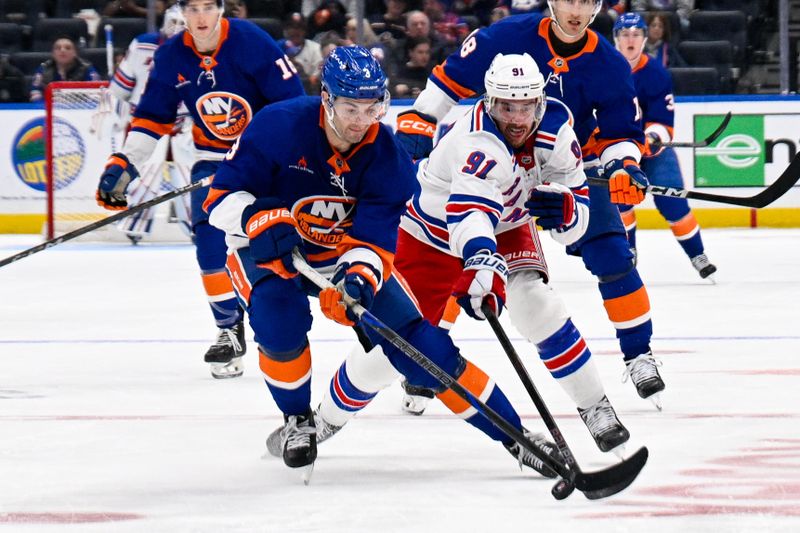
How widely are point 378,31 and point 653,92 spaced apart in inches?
131

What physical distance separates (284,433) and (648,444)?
87 centimetres

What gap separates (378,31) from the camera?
9320 mm

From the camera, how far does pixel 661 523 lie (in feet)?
8.73

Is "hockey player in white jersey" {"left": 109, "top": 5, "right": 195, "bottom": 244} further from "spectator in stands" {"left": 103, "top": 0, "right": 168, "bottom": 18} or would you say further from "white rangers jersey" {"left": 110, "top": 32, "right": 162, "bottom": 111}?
"white rangers jersey" {"left": 110, "top": 32, "right": 162, "bottom": 111}

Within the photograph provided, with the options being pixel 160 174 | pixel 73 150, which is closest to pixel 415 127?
pixel 160 174

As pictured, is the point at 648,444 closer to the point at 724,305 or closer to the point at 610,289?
the point at 610,289

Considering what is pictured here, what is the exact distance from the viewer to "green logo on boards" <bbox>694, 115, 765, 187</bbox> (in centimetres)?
898

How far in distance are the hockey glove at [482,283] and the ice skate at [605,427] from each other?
0.42 m

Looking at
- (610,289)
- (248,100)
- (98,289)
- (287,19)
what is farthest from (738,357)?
(287,19)

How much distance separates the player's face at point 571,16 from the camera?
390cm

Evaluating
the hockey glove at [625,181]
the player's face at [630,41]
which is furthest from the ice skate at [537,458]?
the player's face at [630,41]

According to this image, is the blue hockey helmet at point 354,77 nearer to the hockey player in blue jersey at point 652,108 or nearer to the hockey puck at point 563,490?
the hockey puck at point 563,490

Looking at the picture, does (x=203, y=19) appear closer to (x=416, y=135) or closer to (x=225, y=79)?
(x=225, y=79)

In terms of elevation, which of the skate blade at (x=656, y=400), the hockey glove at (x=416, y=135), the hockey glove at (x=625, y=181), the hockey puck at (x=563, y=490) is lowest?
the skate blade at (x=656, y=400)
